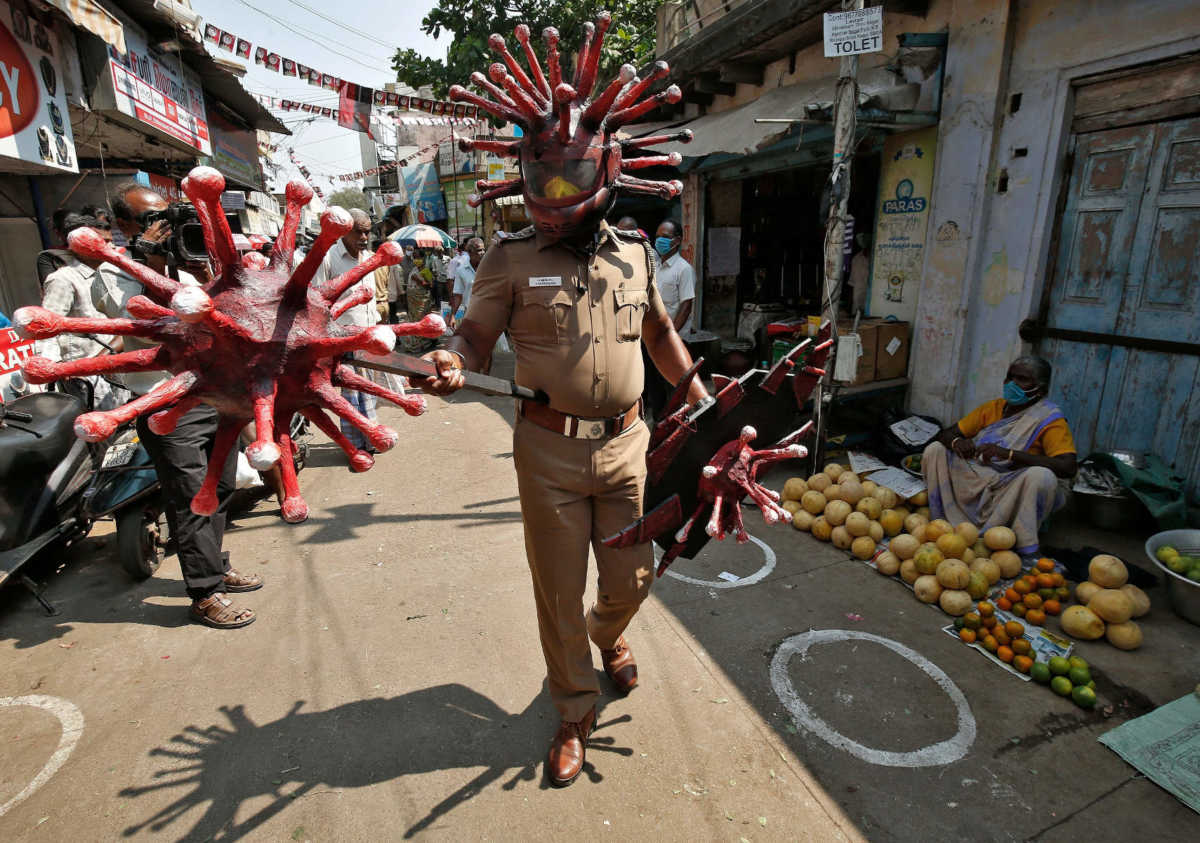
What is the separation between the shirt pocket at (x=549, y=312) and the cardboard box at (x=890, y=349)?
172 inches

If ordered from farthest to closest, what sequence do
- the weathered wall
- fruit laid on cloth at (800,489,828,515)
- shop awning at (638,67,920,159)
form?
shop awning at (638,67,920,159) → fruit laid on cloth at (800,489,828,515) → the weathered wall

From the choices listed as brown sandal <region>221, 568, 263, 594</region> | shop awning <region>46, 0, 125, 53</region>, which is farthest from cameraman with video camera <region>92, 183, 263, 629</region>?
shop awning <region>46, 0, 125, 53</region>

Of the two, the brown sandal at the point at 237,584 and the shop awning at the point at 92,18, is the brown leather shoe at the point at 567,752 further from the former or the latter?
the shop awning at the point at 92,18

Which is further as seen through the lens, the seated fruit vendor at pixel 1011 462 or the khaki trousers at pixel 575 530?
the seated fruit vendor at pixel 1011 462

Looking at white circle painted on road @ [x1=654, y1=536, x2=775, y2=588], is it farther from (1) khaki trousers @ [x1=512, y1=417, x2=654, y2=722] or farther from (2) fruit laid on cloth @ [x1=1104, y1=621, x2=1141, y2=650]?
(2) fruit laid on cloth @ [x1=1104, y1=621, x2=1141, y2=650]

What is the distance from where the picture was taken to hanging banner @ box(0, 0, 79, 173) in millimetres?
5000

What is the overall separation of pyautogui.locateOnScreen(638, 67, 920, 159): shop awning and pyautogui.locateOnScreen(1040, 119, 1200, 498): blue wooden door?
149 centimetres

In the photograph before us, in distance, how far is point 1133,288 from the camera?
4.41m

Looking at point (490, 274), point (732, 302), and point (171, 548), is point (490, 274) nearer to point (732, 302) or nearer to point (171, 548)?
point (171, 548)

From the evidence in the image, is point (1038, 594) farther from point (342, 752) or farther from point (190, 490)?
point (190, 490)

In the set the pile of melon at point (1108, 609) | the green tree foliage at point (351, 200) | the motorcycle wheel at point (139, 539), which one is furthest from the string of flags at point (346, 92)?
the green tree foliage at point (351, 200)

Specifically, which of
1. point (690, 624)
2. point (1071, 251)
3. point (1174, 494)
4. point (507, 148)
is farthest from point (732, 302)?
point (507, 148)

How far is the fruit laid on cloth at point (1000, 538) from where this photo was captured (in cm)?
383

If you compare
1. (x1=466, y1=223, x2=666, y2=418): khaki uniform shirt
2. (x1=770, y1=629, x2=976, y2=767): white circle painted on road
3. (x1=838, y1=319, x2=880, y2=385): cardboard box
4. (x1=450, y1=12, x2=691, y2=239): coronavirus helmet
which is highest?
(x1=450, y1=12, x2=691, y2=239): coronavirus helmet
